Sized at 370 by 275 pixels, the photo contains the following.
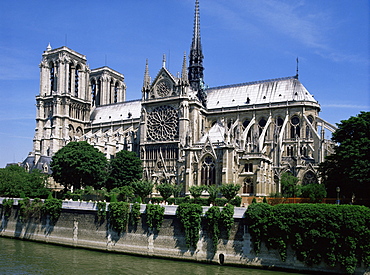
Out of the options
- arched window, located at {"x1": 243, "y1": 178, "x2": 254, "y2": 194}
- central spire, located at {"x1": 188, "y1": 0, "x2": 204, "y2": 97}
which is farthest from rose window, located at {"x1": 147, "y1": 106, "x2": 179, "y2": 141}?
arched window, located at {"x1": 243, "y1": 178, "x2": 254, "y2": 194}

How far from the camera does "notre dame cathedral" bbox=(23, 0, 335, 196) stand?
57531 mm

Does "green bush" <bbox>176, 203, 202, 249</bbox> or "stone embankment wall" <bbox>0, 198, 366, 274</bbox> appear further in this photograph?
"green bush" <bbox>176, 203, 202, 249</bbox>

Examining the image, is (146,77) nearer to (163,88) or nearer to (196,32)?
(163,88)

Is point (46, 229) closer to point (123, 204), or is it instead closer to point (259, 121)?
point (123, 204)

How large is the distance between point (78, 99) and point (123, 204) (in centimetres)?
6337

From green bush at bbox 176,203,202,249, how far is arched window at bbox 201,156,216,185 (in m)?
16.3

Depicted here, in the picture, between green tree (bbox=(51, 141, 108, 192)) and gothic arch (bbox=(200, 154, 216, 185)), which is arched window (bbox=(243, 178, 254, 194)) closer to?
gothic arch (bbox=(200, 154, 216, 185))

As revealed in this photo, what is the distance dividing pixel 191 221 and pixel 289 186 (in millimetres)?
24207

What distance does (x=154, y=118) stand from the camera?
79.2 m

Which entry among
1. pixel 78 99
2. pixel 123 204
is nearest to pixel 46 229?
pixel 123 204

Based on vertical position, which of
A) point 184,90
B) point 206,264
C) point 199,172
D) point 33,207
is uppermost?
point 184,90

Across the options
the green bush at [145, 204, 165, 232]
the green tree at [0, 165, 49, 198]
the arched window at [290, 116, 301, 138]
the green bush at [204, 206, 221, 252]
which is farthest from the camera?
the arched window at [290, 116, 301, 138]

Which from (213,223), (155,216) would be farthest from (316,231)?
(155,216)

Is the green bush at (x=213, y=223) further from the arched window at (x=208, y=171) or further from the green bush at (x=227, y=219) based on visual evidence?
the arched window at (x=208, y=171)
